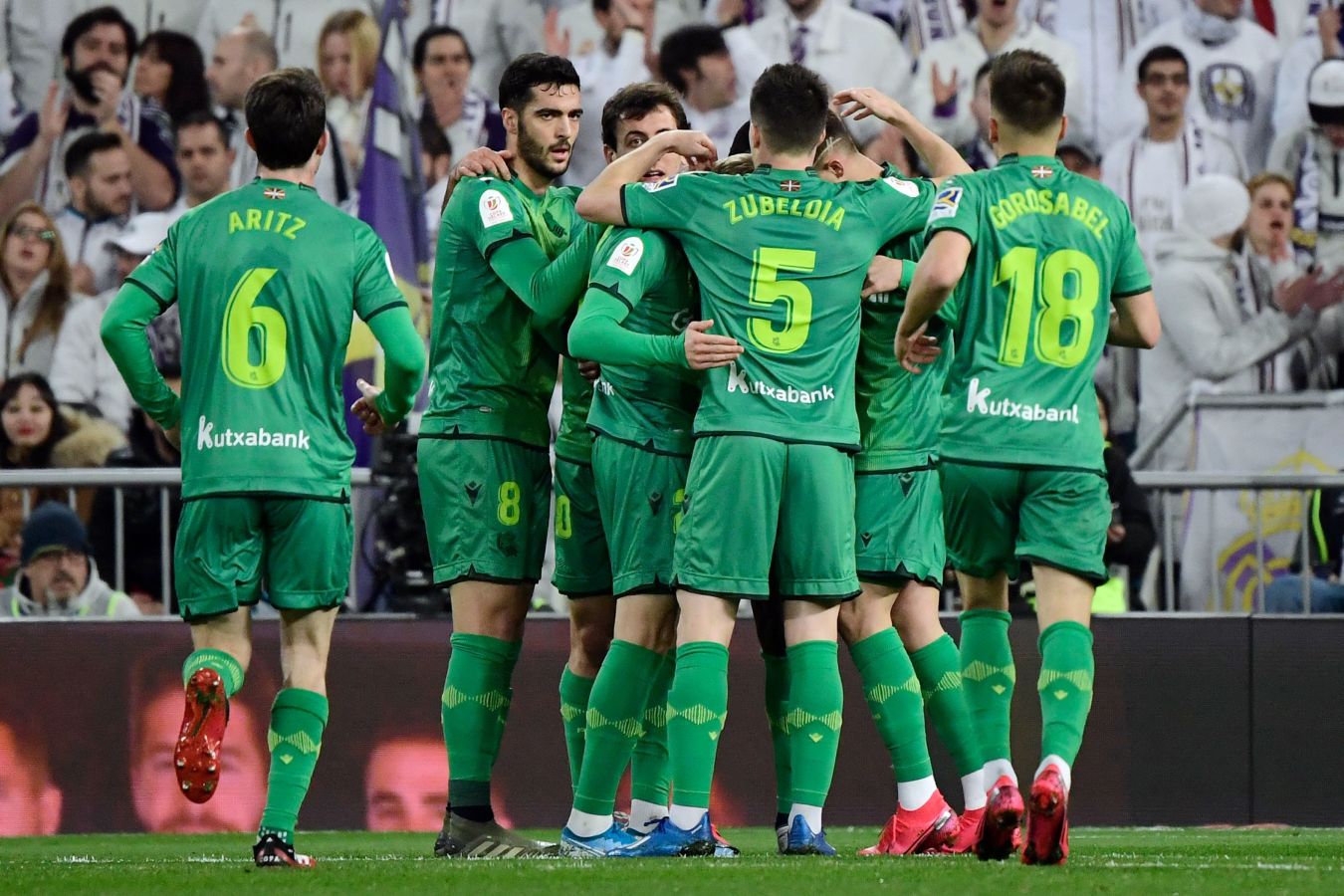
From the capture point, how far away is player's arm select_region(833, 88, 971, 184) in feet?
19.8

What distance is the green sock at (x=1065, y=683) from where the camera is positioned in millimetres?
5168

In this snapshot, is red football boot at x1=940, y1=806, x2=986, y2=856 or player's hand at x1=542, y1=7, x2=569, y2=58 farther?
player's hand at x1=542, y1=7, x2=569, y2=58

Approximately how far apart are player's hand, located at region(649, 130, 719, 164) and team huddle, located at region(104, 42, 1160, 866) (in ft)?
0.05

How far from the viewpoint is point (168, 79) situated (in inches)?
459

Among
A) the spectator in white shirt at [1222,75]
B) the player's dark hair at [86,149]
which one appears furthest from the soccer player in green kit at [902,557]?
the player's dark hair at [86,149]

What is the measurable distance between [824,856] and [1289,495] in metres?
4.20

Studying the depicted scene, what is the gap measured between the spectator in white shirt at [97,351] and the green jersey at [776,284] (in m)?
6.20

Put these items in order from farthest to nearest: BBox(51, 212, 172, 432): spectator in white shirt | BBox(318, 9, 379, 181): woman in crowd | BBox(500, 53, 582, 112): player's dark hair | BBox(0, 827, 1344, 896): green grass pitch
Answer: BBox(318, 9, 379, 181): woman in crowd → BBox(51, 212, 172, 432): spectator in white shirt → BBox(500, 53, 582, 112): player's dark hair → BBox(0, 827, 1344, 896): green grass pitch

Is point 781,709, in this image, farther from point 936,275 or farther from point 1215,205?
point 1215,205

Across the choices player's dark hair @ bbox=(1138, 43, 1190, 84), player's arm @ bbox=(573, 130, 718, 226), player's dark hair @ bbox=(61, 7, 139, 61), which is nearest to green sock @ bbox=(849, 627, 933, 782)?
player's arm @ bbox=(573, 130, 718, 226)

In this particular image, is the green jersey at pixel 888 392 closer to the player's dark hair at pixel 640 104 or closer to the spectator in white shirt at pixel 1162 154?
the player's dark hair at pixel 640 104

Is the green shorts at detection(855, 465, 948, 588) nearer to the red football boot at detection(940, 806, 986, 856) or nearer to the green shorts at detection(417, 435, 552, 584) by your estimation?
the red football boot at detection(940, 806, 986, 856)

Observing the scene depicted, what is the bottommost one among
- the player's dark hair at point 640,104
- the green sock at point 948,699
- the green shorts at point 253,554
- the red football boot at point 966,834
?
the red football boot at point 966,834

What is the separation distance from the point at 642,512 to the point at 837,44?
631 cm
